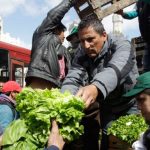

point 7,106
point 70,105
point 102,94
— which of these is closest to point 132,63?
point 102,94

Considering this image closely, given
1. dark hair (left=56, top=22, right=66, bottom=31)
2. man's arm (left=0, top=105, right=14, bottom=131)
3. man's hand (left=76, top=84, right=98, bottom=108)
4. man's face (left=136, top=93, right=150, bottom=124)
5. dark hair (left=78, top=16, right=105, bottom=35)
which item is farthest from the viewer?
man's arm (left=0, top=105, right=14, bottom=131)

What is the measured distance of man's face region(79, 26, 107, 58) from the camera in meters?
3.61

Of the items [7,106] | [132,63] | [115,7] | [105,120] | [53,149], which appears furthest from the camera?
[7,106]

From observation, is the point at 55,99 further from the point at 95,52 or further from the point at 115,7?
the point at 115,7

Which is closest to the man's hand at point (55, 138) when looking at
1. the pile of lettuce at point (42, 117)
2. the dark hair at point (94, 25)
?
the pile of lettuce at point (42, 117)

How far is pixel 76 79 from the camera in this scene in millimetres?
3773

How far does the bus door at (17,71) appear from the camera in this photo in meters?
11.5

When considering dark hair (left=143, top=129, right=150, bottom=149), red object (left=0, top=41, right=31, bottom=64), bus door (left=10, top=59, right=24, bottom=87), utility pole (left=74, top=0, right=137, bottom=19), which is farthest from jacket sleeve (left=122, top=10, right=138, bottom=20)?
red object (left=0, top=41, right=31, bottom=64)

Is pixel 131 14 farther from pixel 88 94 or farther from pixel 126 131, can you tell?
pixel 88 94

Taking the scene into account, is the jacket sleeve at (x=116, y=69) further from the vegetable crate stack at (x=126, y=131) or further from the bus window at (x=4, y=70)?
the bus window at (x=4, y=70)

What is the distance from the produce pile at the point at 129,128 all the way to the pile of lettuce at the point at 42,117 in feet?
2.01

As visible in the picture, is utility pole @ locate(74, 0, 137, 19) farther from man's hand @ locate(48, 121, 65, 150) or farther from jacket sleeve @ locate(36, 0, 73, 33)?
man's hand @ locate(48, 121, 65, 150)

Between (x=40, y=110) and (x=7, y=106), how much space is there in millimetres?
3230

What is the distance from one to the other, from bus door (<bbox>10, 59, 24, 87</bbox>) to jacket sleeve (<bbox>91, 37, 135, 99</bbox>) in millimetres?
7988
